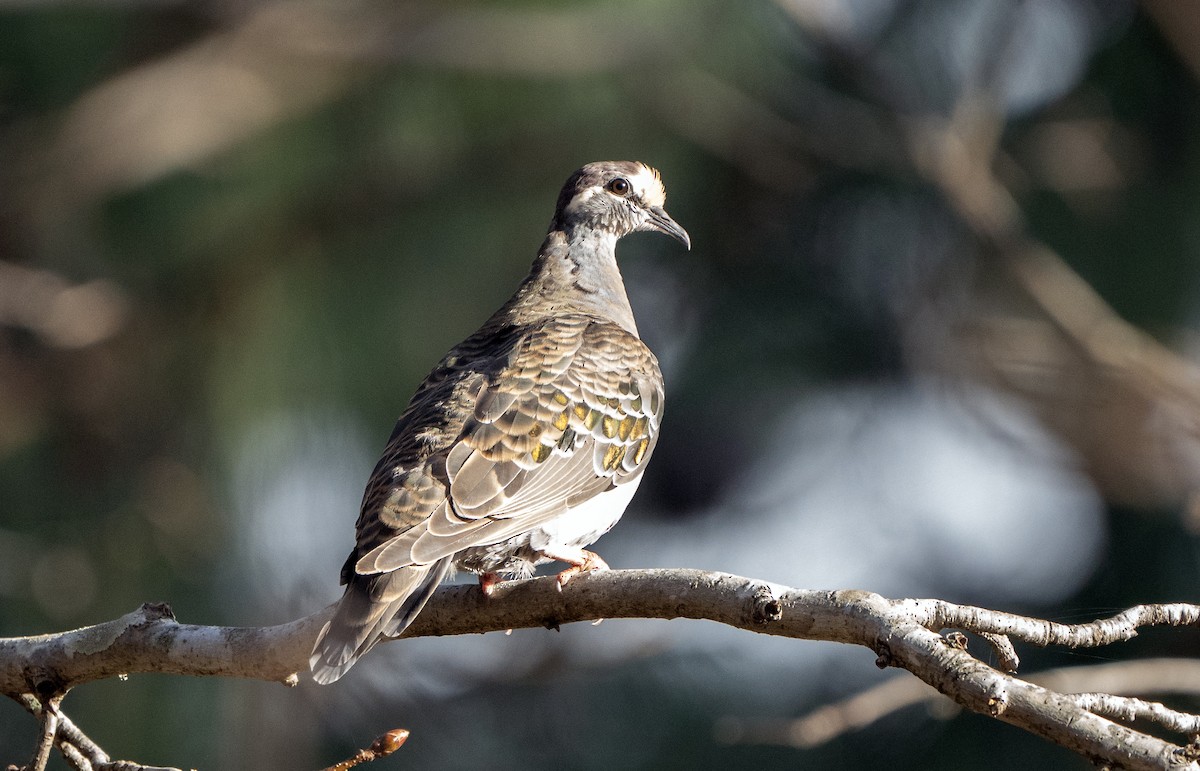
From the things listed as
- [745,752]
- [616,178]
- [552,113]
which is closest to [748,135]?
[552,113]

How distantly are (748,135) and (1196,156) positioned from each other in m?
3.00

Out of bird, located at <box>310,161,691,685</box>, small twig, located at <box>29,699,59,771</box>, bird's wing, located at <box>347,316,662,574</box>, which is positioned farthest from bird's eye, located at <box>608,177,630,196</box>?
small twig, located at <box>29,699,59,771</box>

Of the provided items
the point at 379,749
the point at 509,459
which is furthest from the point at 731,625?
the point at 509,459

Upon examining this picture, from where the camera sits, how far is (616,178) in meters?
5.81

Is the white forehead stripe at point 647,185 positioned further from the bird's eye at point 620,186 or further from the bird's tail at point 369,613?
the bird's tail at point 369,613

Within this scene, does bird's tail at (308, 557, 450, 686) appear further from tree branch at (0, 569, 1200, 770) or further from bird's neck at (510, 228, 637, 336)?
bird's neck at (510, 228, 637, 336)

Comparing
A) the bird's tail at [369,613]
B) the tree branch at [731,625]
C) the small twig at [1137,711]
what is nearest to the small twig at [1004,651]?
the tree branch at [731,625]

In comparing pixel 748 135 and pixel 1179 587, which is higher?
pixel 748 135

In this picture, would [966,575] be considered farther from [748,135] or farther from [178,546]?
[178,546]

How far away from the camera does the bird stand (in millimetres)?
3764

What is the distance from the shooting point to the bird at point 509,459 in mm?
3764

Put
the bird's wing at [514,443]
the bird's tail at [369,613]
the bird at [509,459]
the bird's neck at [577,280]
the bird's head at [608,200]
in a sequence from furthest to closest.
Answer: the bird's head at [608,200] < the bird's neck at [577,280] < the bird's wing at [514,443] < the bird at [509,459] < the bird's tail at [369,613]

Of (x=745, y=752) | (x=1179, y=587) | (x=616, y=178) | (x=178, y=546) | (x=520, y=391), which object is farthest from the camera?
(x=745, y=752)

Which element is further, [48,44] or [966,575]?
[48,44]
